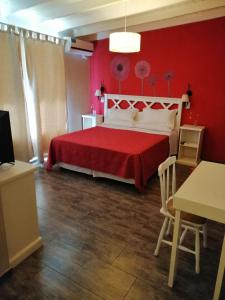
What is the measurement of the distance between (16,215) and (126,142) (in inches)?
79.8

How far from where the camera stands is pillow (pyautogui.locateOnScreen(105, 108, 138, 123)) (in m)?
4.48

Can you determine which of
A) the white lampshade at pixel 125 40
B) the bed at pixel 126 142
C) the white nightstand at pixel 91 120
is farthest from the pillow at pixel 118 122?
the white lampshade at pixel 125 40

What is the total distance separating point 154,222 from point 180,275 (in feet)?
2.30

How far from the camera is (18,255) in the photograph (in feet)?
5.89

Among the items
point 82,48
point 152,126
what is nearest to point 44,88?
point 82,48

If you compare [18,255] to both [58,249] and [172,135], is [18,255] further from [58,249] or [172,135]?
[172,135]

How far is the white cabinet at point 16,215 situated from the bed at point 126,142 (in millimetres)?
1420

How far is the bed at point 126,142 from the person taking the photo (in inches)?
119

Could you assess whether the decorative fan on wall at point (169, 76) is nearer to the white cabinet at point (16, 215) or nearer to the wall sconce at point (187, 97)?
the wall sconce at point (187, 97)

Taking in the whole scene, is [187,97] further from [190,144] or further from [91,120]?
[91,120]

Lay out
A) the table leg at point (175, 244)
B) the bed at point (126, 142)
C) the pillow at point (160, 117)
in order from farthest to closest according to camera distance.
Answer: the pillow at point (160, 117), the bed at point (126, 142), the table leg at point (175, 244)

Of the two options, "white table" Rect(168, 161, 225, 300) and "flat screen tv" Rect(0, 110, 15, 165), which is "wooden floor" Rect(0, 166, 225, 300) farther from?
"flat screen tv" Rect(0, 110, 15, 165)

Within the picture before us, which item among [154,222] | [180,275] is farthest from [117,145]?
[180,275]

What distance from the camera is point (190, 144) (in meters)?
4.03
